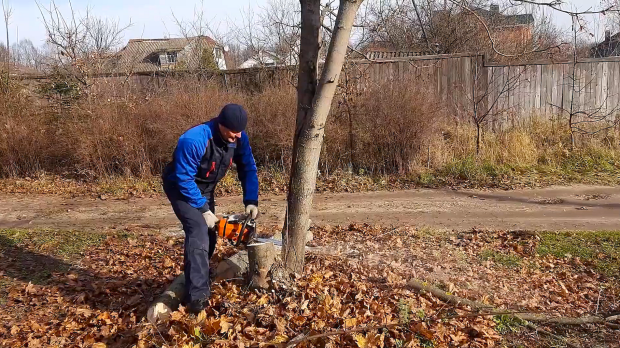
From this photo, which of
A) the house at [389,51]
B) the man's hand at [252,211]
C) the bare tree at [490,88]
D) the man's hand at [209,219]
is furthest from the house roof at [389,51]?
the man's hand at [209,219]

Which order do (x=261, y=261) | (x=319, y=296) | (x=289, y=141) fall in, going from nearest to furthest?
(x=319, y=296) < (x=261, y=261) < (x=289, y=141)

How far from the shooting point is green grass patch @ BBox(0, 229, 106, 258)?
21.6 feet

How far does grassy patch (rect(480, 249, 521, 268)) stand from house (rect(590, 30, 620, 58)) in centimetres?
1218

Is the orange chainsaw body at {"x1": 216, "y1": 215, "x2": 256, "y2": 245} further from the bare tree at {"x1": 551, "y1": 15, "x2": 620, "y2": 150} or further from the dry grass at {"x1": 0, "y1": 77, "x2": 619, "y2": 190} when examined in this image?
the bare tree at {"x1": 551, "y1": 15, "x2": 620, "y2": 150}

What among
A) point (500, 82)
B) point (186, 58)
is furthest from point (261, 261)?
point (186, 58)

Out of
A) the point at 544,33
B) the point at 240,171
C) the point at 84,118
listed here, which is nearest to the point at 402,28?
the point at 544,33

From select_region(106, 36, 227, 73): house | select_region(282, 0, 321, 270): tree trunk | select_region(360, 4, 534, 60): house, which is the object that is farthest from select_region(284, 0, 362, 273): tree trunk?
select_region(360, 4, 534, 60): house

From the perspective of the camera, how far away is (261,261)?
13.8 feet

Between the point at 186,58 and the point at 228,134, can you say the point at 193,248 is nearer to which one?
the point at 228,134

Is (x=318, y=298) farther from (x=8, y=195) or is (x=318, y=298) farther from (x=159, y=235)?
(x=8, y=195)

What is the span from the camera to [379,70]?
42.9 ft

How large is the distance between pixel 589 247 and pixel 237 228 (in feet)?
15.6

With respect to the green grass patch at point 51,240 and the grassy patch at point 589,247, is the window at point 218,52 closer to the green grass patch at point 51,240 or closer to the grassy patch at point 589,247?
the green grass patch at point 51,240

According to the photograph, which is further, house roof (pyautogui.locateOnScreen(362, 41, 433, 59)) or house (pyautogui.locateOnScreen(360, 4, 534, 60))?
house (pyautogui.locateOnScreen(360, 4, 534, 60))
